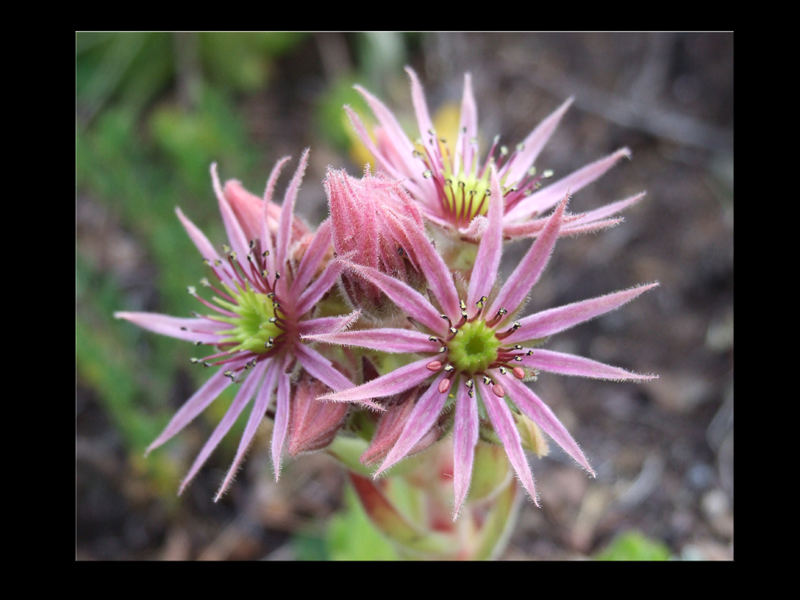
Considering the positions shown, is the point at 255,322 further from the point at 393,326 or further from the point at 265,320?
the point at 393,326

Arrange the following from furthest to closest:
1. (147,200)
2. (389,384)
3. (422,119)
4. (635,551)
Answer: (147,200) → (635,551) → (422,119) → (389,384)

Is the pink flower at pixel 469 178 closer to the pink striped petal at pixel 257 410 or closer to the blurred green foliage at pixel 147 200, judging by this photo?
the pink striped petal at pixel 257 410

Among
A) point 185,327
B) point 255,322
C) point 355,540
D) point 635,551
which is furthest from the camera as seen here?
point 355,540

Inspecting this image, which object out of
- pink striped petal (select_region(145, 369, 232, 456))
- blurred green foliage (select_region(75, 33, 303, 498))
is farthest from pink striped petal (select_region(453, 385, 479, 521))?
blurred green foliage (select_region(75, 33, 303, 498))

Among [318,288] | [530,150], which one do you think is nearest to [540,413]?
[318,288]

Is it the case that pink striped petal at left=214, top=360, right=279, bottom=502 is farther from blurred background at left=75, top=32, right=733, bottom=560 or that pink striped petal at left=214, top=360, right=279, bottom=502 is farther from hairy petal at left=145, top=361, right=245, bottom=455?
blurred background at left=75, top=32, right=733, bottom=560

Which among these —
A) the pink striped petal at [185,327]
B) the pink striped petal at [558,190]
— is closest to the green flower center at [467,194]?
the pink striped petal at [558,190]
